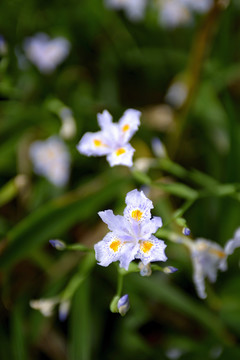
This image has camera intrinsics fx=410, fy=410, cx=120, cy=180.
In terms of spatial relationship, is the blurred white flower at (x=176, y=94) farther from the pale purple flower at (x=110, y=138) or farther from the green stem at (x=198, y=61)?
the pale purple flower at (x=110, y=138)

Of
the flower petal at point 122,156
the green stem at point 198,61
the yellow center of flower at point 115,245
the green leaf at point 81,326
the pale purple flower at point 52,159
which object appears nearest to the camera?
the yellow center of flower at point 115,245

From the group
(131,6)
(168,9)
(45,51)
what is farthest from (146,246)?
(168,9)

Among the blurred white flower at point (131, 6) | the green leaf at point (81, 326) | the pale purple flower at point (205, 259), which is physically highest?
the blurred white flower at point (131, 6)

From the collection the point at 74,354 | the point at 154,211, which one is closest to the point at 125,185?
the point at 154,211

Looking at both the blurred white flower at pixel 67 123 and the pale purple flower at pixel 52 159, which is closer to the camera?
the blurred white flower at pixel 67 123

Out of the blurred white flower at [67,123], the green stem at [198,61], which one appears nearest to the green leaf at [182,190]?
the blurred white flower at [67,123]

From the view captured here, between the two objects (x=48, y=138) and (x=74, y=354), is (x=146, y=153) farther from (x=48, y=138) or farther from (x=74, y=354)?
(x=74, y=354)

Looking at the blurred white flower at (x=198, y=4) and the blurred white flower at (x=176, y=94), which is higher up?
the blurred white flower at (x=198, y=4)
